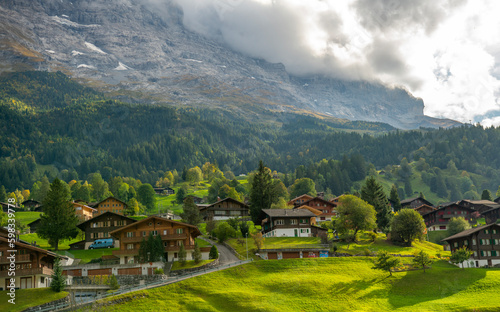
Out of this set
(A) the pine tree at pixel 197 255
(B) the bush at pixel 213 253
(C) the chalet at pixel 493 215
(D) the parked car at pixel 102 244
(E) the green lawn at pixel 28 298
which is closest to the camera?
(E) the green lawn at pixel 28 298

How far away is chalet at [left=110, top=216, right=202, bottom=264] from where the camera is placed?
83.9 meters

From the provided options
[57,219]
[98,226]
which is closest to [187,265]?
[57,219]

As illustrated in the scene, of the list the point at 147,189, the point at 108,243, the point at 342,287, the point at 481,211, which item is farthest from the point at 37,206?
the point at 481,211

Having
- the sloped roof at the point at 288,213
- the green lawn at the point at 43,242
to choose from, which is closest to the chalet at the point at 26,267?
the green lawn at the point at 43,242

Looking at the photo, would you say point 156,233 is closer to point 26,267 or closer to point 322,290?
point 26,267

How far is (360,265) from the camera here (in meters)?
79.8

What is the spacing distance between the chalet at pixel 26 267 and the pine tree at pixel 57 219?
1788 centimetres

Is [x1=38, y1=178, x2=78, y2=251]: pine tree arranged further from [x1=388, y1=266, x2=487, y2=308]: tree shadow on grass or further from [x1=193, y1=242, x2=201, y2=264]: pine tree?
[x1=388, y1=266, x2=487, y2=308]: tree shadow on grass

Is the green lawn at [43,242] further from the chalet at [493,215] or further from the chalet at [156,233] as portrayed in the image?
the chalet at [493,215]

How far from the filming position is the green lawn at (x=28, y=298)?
5781cm

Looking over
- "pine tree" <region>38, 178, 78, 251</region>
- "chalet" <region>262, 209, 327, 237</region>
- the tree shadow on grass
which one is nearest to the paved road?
"chalet" <region>262, 209, 327, 237</region>

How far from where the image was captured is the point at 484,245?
8912 cm

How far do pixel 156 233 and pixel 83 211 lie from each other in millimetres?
56799

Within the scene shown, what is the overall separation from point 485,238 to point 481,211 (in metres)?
75.7
